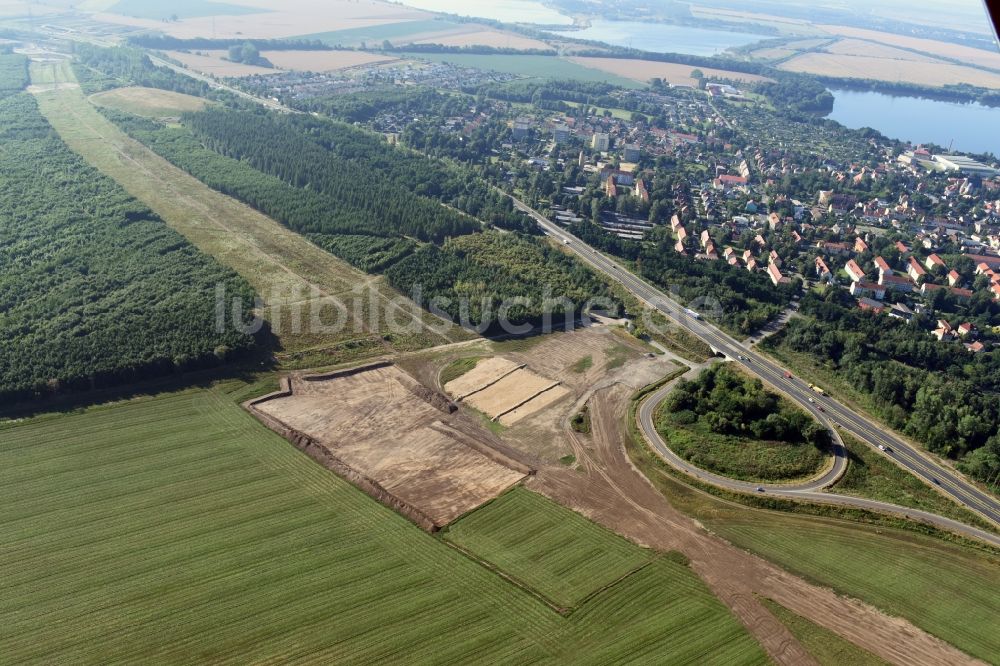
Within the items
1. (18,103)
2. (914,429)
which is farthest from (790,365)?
(18,103)

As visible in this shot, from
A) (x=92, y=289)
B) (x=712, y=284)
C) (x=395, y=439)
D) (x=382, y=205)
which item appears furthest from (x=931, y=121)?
(x=92, y=289)

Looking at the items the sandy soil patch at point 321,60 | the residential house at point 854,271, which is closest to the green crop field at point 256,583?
the residential house at point 854,271

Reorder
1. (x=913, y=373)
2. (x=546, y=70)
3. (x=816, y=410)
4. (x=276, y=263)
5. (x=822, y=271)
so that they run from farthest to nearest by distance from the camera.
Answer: (x=546, y=70), (x=822, y=271), (x=276, y=263), (x=913, y=373), (x=816, y=410)

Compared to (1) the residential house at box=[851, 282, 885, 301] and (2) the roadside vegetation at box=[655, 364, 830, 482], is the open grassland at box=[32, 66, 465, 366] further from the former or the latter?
(1) the residential house at box=[851, 282, 885, 301]

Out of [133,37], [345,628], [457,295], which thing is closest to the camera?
[345,628]

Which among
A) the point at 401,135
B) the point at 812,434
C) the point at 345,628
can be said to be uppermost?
the point at 401,135

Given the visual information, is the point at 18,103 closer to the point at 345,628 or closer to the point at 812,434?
the point at 345,628

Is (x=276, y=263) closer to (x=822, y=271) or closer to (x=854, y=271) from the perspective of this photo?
(x=822, y=271)
